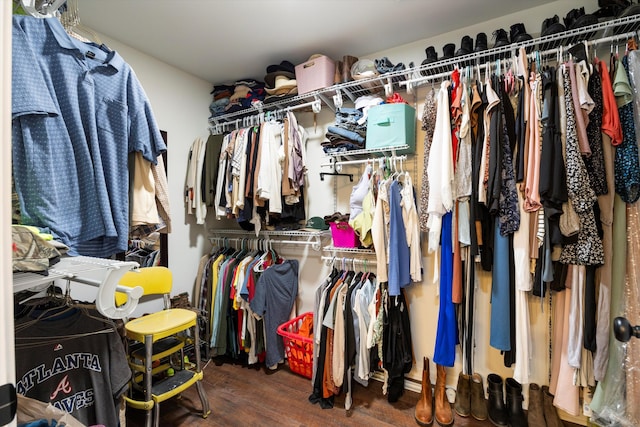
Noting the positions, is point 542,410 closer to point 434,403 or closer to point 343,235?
point 434,403

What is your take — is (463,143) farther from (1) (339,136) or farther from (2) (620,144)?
(1) (339,136)

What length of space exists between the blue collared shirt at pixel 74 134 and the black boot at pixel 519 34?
6.48 feet

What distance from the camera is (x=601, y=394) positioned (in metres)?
1.48

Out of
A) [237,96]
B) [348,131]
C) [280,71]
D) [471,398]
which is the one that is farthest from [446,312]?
[237,96]

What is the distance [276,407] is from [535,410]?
1.58 metres

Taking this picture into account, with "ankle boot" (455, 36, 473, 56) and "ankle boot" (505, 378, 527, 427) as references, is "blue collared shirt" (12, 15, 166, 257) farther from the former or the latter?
"ankle boot" (505, 378, 527, 427)

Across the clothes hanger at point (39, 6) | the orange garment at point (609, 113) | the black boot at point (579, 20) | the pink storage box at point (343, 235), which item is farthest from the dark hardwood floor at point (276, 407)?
the black boot at point (579, 20)

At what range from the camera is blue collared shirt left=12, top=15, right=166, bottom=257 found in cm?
91

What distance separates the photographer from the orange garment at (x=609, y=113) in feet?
4.52

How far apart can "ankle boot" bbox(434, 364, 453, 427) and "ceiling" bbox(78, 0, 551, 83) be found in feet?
7.69

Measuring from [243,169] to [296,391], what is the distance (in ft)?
5.76

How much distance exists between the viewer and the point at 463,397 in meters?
1.90

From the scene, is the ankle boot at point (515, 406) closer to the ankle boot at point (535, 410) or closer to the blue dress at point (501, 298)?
the ankle boot at point (535, 410)

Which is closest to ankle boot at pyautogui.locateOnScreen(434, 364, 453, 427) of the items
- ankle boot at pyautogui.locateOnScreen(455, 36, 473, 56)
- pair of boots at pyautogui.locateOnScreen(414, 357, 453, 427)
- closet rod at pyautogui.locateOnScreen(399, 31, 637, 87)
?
pair of boots at pyautogui.locateOnScreen(414, 357, 453, 427)
